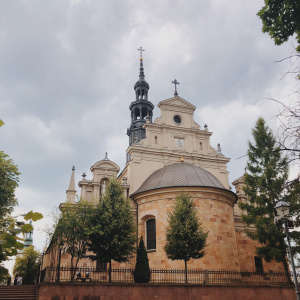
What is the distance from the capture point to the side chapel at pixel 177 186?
73.4 ft

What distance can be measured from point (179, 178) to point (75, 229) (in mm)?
8329

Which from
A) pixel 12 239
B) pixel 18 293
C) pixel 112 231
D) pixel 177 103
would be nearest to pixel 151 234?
pixel 112 231

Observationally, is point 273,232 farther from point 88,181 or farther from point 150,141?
point 88,181

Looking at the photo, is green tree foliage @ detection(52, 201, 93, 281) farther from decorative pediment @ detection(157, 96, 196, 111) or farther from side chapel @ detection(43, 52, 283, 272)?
decorative pediment @ detection(157, 96, 196, 111)

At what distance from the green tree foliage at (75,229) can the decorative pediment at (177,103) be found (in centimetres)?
1307

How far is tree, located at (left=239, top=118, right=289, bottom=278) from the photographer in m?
20.7

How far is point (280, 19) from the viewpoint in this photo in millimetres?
8148

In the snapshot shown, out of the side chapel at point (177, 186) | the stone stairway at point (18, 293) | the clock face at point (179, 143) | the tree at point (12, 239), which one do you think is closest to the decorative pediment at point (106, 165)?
the side chapel at point (177, 186)

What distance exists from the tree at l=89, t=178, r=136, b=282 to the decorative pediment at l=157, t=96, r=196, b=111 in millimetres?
12241

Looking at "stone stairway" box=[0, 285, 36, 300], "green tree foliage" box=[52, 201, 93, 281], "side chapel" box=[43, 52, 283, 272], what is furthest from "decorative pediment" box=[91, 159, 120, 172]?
"stone stairway" box=[0, 285, 36, 300]

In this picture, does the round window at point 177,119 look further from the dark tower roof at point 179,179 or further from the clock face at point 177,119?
the dark tower roof at point 179,179

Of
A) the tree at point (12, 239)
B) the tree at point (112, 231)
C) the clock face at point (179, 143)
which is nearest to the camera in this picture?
the tree at point (12, 239)

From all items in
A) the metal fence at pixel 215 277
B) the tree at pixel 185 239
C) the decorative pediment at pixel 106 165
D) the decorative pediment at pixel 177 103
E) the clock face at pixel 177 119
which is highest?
the decorative pediment at pixel 177 103

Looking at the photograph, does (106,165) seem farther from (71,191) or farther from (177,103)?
(177,103)
